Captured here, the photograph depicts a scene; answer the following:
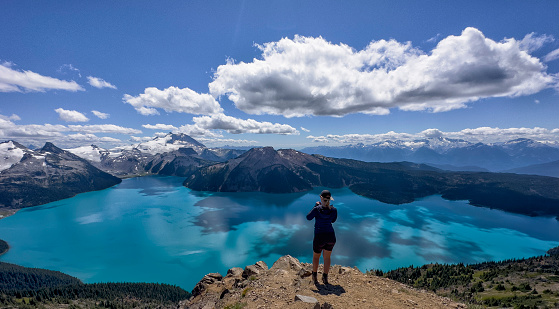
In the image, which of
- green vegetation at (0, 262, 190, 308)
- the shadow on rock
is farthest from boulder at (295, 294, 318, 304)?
green vegetation at (0, 262, 190, 308)

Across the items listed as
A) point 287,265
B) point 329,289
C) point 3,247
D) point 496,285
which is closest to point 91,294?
point 287,265

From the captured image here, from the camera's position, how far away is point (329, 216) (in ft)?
36.9

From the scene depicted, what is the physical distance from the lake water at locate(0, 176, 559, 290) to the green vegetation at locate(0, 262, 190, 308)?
25.5 feet

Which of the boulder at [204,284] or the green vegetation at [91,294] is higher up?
the boulder at [204,284]

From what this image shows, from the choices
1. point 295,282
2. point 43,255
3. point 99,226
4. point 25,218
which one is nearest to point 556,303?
point 295,282

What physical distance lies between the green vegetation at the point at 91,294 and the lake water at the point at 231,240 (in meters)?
7.78

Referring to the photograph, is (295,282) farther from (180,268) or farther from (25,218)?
(25,218)

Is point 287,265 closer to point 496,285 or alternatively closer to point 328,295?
point 328,295

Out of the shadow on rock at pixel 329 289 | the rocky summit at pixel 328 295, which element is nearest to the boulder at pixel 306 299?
the rocky summit at pixel 328 295

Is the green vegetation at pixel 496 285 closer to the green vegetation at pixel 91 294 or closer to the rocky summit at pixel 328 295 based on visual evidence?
the rocky summit at pixel 328 295

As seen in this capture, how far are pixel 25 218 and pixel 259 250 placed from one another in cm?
24790

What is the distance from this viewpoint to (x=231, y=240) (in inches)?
5079

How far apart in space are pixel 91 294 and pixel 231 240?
65.4m

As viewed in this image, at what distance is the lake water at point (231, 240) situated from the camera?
105 meters
